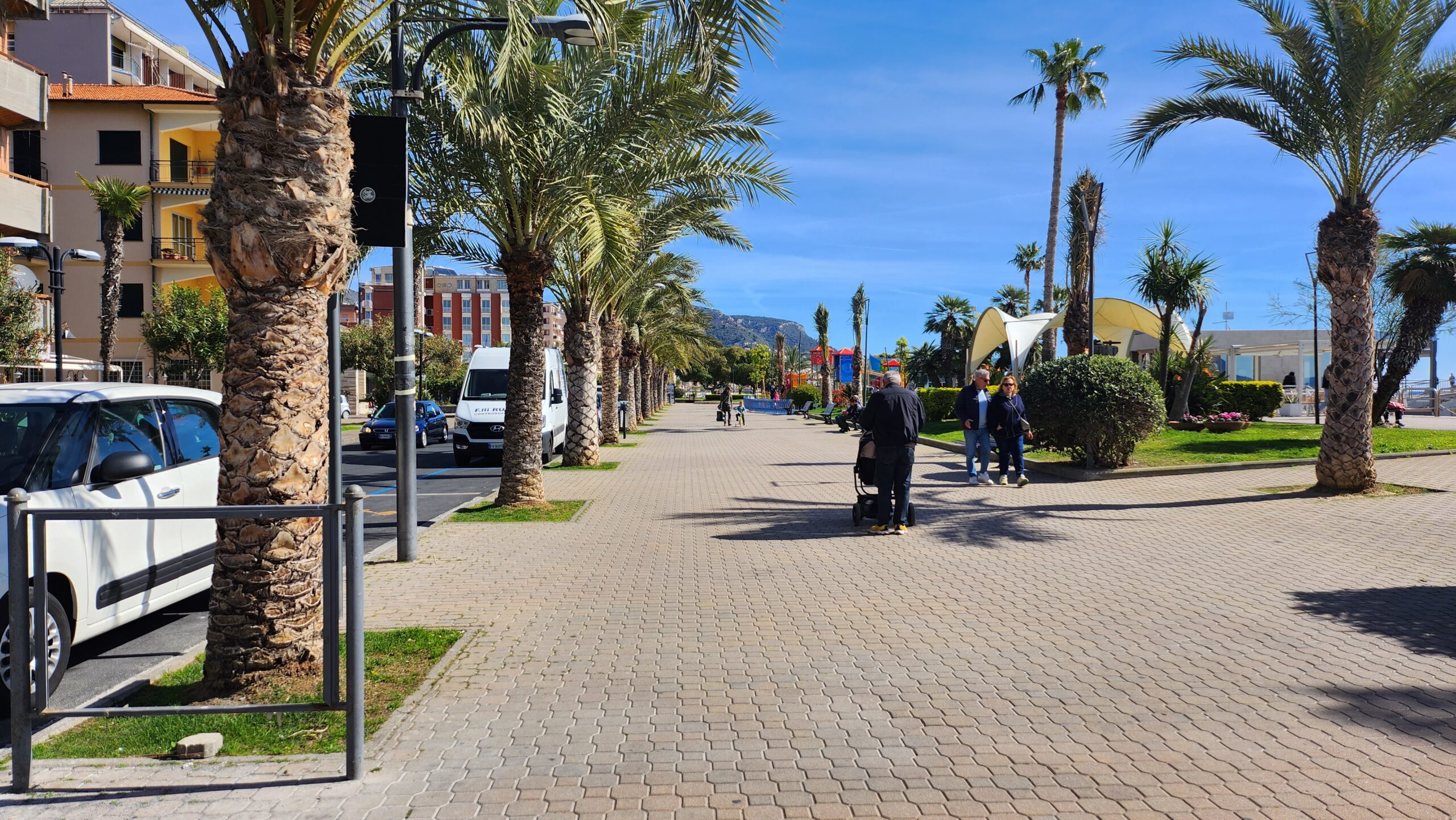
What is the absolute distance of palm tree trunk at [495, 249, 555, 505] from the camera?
12.2m

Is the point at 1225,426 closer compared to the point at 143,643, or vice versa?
the point at 143,643

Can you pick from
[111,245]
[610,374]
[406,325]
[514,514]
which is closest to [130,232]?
[111,245]

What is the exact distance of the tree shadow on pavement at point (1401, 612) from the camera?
579cm

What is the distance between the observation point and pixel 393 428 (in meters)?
26.0

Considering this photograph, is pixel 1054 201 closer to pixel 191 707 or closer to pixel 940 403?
pixel 940 403

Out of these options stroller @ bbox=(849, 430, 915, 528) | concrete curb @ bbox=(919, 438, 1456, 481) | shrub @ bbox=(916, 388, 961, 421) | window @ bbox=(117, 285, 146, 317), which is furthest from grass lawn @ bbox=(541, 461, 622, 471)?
window @ bbox=(117, 285, 146, 317)

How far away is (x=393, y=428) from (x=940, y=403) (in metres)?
19.3

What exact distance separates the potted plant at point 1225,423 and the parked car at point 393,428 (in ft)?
Result: 64.2

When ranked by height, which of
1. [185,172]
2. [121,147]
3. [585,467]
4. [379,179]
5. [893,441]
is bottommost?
[585,467]

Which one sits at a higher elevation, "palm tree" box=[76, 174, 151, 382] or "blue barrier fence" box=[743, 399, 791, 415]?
"palm tree" box=[76, 174, 151, 382]

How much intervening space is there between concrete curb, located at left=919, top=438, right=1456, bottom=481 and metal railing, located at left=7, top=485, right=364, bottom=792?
13.5 m

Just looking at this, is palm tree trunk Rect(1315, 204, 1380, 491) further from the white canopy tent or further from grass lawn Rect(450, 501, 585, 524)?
the white canopy tent

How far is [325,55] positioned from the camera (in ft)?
17.5

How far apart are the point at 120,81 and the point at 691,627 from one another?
197 feet
